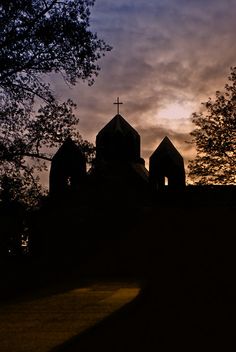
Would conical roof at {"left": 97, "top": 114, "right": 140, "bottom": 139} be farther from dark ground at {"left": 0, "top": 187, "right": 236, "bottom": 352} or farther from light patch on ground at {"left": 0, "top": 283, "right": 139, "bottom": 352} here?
light patch on ground at {"left": 0, "top": 283, "right": 139, "bottom": 352}

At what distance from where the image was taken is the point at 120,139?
4534 cm

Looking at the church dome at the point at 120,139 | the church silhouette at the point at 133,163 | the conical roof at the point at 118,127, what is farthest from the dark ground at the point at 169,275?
the conical roof at the point at 118,127

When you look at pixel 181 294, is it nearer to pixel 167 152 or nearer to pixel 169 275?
pixel 169 275

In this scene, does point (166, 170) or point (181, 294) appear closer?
point (181, 294)

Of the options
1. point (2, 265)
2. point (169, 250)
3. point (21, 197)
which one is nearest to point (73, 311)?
point (21, 197)

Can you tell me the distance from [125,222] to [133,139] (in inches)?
832

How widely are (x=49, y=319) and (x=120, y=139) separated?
38.6 m

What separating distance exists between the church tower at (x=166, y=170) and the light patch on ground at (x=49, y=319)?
33674 mm

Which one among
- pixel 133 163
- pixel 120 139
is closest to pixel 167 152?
pixel 133 163

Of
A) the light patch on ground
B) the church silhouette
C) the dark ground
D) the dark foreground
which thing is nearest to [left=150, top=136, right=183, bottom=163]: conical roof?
the church silhouette

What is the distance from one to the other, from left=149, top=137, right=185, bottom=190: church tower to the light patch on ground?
33674 mm

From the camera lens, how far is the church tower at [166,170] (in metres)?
43.6

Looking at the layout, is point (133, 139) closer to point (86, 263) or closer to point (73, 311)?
point (86, 263)

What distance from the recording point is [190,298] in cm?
1081
